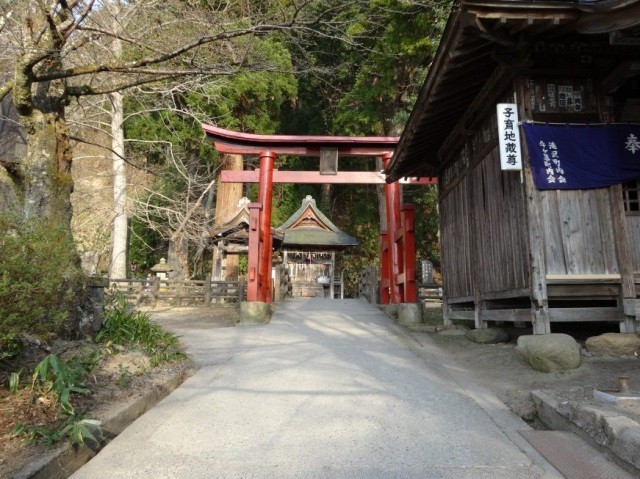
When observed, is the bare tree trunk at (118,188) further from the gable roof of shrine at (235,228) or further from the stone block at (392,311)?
the stone block at (392,311)

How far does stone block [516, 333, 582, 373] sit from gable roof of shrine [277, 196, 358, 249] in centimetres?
1650

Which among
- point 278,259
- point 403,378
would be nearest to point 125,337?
point 403,378

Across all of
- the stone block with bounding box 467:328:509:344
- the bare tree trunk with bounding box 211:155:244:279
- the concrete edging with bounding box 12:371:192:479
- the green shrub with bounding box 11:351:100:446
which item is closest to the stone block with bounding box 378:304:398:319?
the stone block with bounding box 467:328:509:344

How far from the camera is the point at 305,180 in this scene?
11.9 meters

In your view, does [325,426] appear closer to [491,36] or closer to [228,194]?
[491,36]

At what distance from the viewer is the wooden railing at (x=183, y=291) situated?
16.4 m

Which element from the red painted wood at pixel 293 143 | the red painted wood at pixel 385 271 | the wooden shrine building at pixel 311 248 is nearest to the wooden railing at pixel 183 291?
the wooden shrine building at pixel 311 248

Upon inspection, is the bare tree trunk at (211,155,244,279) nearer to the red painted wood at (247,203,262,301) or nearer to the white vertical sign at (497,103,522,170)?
the red painted wood at (247,203,262,301)

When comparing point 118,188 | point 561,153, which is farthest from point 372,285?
point 561,153

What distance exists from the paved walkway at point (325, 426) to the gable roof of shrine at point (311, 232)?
49.4ft

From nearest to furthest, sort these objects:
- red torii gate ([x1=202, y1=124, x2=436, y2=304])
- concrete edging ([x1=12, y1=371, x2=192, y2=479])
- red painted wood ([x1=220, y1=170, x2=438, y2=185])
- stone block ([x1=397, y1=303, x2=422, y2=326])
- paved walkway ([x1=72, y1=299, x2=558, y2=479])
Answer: concrete edging ([x1=12, y1=371, x2=192, y2=479])
paved walkway ([x1=72, y1=299, x2=558, y2=479])
stone block ([x1=397, y1=303, x2=422, y2=326])
red torii gate ([x1=202, y1=124, x2=436, y2=304])
red painted wood ([x1=220, y1=170, x2=438, y2=185])

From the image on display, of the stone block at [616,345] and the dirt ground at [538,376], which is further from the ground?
the stone block at [616,345]

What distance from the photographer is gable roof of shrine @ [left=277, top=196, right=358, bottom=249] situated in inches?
838

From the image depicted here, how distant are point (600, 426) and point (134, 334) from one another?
5217 mm
